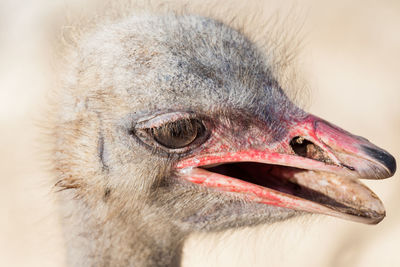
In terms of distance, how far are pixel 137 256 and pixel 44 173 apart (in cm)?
44

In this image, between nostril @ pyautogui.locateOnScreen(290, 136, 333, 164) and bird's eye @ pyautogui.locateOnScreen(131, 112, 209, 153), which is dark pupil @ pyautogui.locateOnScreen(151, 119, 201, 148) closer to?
bird's eye @ pyautogui.locateOnScreen(131, 112, 209, 153)

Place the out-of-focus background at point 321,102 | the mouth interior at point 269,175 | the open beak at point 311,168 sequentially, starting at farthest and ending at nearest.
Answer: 1. the out-of-focus background at point 321,102
2. the mouth interior at point 269,175
3. the open beak at point 311,168

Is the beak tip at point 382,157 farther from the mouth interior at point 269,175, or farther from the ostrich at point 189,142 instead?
the mouth interior at point 269,175

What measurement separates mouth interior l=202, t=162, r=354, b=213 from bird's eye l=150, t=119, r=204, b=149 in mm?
123

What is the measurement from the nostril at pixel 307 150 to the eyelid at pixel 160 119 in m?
0.30

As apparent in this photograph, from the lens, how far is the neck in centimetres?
185

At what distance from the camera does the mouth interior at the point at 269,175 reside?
1758mm

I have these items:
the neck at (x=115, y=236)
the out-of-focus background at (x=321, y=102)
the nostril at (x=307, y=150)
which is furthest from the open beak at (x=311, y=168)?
the out-of-focus background at (x=321, y=102)

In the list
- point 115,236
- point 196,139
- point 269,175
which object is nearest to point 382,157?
point 269,175

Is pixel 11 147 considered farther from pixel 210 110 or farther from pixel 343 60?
pixel 210 110

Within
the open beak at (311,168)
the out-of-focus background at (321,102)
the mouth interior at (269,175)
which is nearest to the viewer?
the open beak at (311,168)

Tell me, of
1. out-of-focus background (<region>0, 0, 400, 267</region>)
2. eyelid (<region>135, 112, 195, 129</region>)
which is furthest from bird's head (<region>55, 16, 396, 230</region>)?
out-of-focus background (<region>0, 0, 400, 267</region>)

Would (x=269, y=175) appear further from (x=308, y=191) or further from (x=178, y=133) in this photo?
(x=178, y=133)

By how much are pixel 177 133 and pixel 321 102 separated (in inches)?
98.6
